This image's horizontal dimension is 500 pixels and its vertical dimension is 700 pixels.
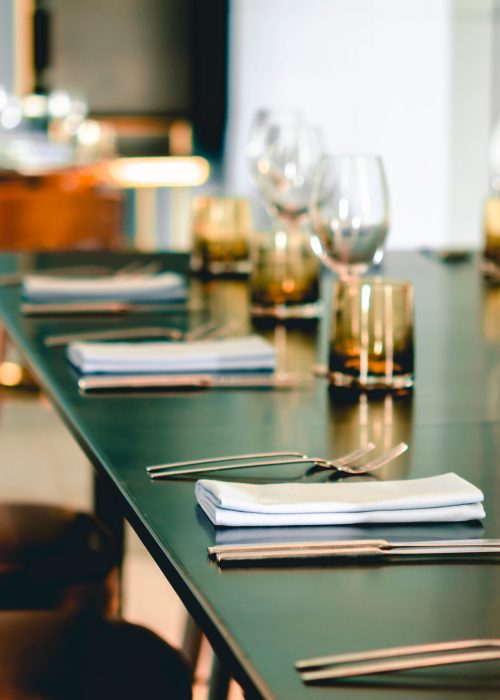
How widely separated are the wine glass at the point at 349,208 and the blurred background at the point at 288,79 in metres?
3.33

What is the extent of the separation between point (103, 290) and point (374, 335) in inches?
28.0

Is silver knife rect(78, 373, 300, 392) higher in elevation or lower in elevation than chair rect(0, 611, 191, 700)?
higher

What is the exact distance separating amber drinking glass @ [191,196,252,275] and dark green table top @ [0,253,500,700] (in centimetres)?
42

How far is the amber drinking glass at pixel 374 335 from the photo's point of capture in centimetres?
121

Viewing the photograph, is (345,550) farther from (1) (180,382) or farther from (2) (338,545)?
(1) (180,382)

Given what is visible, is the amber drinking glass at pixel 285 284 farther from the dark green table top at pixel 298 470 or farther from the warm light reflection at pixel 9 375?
the warm light reflection at pixel 9 375

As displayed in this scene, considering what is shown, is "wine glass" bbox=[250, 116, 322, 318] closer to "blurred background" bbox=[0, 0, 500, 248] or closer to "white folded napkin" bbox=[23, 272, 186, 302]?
"white folded napkin" bbox=[23, 272, 186, 302]

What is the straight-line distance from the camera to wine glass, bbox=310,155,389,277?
1.30 m

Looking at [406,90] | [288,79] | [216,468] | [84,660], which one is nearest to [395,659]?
[216,468]

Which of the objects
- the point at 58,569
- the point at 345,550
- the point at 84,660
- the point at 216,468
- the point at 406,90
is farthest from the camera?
the point at 406,90

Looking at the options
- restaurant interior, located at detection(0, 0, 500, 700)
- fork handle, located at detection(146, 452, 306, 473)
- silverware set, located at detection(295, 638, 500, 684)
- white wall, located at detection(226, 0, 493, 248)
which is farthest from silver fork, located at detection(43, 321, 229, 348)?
white wall, located at detection(226, 0, 493, 248)

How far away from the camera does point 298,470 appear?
2.91 ft

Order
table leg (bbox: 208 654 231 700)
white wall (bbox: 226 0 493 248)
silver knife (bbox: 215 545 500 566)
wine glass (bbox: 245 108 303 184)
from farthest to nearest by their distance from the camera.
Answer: white wall (bbox: 226 0 493 248) < wine glass (bbox: 245 108 303 184) < table leg (bbox: 208 654 231 700) < silver knife (bbox: 215 545 500 566)

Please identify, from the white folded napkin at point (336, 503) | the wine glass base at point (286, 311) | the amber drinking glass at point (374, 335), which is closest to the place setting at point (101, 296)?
the wine glass base at point (286, 311)
